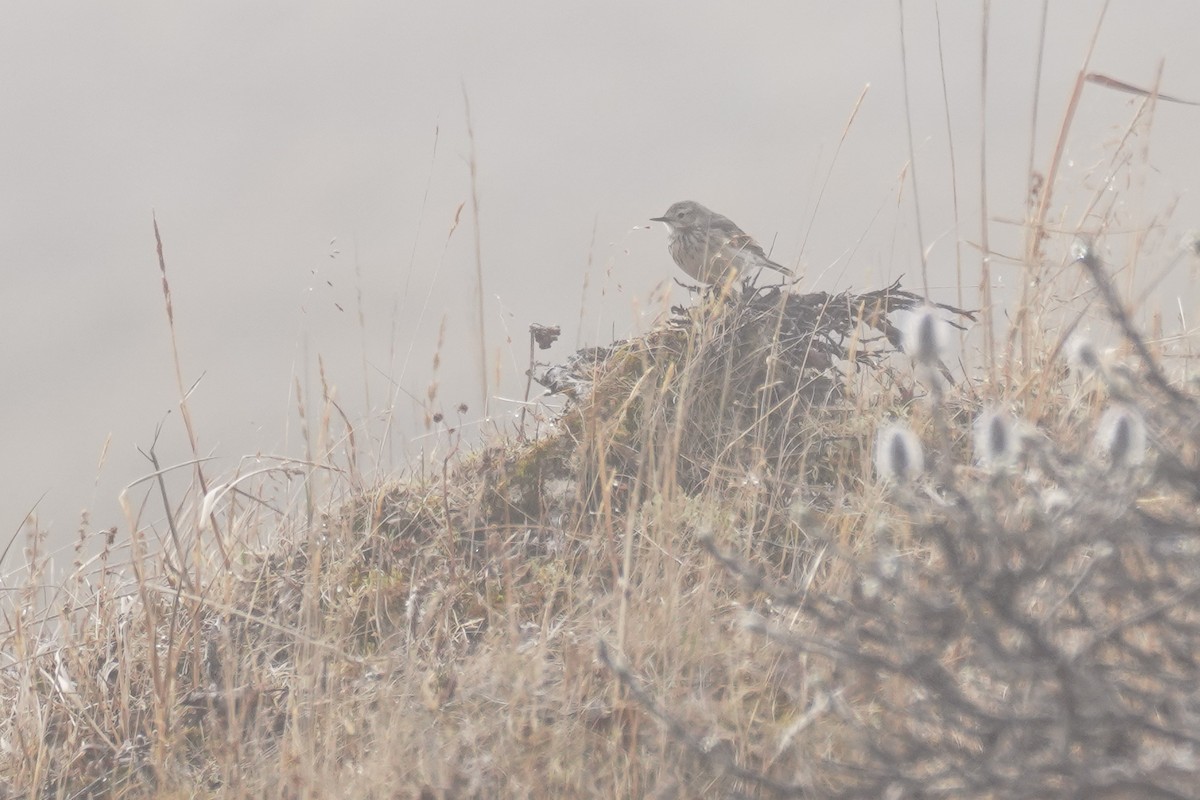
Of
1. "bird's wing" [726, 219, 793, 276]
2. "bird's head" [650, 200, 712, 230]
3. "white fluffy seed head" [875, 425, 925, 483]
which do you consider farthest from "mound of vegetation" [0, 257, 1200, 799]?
"bird's head" [650, 200, 712, 230]

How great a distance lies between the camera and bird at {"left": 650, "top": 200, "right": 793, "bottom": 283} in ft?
21.5

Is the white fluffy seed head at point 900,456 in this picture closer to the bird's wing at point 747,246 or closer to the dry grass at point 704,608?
the dry grass at point 704,608

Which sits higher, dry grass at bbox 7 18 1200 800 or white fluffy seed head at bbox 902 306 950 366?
white fluffy seed head at bbox 902 306 950 366

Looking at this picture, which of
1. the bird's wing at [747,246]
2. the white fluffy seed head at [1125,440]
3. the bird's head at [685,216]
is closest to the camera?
the white fluffy seed head at [1125,440]

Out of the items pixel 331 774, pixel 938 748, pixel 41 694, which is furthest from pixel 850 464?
pixel 41 694

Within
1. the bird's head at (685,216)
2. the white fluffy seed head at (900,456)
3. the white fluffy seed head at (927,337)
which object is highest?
the bird's head at (685,216)

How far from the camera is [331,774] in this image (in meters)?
2.87

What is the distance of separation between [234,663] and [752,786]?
56.1 inches

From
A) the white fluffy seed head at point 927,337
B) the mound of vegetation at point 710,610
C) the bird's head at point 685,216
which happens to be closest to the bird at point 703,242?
the bird's head at point 685,216

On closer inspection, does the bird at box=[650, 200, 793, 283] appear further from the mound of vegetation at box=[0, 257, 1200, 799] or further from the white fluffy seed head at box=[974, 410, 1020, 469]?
the white fluffy seed head at box=[974, 410, 1020, 469]

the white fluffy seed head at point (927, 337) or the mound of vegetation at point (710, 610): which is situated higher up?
the white fluffy seed head at point (927, 337)

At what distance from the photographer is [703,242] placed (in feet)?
22.3

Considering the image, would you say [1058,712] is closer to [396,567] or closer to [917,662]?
[917,662]

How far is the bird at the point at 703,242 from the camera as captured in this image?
6.54 meters
